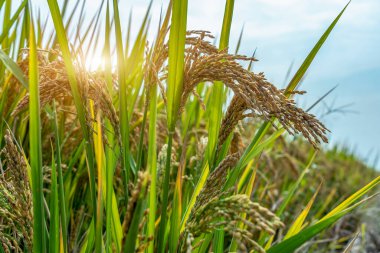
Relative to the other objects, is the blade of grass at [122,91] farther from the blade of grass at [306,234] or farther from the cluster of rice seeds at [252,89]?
the blade of grass at [306,234]

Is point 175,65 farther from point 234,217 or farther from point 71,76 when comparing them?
point 234,217

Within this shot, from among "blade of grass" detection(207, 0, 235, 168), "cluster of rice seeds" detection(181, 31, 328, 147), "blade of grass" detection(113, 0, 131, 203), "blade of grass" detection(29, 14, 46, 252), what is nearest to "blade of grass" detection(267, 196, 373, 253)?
"cluster of rice seeds" detection(181, 31, 328, 147)

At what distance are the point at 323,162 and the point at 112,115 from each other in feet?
19.9

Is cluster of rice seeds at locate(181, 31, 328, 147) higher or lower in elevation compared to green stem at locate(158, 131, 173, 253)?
higher

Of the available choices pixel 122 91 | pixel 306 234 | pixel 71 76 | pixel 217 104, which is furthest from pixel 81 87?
pixel 306 234

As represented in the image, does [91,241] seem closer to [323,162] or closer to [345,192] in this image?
[345,192]

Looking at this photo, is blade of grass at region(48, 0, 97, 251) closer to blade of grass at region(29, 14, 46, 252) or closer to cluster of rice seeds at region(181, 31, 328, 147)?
blade of grass at region(29, 14, 46, 252)

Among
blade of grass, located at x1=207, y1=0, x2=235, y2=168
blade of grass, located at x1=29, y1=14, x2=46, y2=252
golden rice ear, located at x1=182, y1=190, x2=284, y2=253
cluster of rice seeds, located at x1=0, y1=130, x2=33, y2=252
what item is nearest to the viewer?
golden rice ear, located at x1=182, y1=190, x2=284, y2=253

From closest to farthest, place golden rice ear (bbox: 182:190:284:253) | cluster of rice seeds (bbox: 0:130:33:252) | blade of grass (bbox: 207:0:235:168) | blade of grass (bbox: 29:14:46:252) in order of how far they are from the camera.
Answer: golden rice ear (bbox: 182:190:284:253)
blade of grass (bbox: 29:14:46:252)
cluster of rice seeds (bbox: 0:130:33:252)
blade of grass (bbox: 207:0:235:168)

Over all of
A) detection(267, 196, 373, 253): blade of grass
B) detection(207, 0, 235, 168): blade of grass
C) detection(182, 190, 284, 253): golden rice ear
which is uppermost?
detection(207, 0, 235, 168): blade of grass

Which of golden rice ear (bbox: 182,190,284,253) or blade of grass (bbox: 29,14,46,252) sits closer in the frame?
golden rice ear (bbox: 182,190,284,253)

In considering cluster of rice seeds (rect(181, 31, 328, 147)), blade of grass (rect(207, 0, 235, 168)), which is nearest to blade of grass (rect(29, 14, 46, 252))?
cluster of rice seeds (rect(181, 31, 328, 147))

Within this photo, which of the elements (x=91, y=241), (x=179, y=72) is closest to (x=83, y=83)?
(x=179, y=72)

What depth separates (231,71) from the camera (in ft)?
4.25
